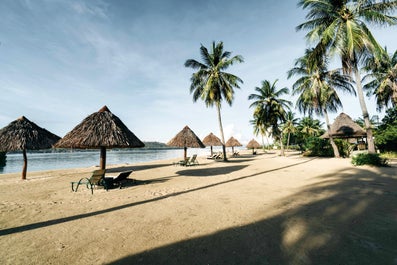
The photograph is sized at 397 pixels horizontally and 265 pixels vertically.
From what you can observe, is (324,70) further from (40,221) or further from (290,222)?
(40,221)

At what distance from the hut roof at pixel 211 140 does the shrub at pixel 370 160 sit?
16.5m

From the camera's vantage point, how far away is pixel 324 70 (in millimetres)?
18938

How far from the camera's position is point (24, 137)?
37.6 ft

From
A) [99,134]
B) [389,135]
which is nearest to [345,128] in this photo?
[389,135]

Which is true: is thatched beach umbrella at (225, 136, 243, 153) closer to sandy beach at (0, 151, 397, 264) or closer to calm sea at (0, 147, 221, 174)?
calm sea at (0, 147, 221, 174)

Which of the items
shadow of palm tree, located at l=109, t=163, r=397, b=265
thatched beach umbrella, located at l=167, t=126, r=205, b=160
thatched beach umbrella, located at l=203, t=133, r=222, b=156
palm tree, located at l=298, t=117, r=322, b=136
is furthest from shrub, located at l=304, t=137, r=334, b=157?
palm tree, located at l=298, t=117, r=322, b=136

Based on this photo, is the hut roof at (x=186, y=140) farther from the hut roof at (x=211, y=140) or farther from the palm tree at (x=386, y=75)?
the palm tree at (x=386, y=75)

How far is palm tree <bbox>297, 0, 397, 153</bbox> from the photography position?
10.8 meters

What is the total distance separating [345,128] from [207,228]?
2472cm

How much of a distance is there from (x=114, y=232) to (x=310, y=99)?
22.7 m

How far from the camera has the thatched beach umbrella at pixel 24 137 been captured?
1102cm

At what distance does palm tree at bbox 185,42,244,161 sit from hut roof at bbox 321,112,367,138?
13.5m

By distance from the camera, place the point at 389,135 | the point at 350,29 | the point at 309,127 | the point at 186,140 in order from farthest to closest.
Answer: the point at 309,127, the point at 186,140, the point at 389,135, the point at 350,29

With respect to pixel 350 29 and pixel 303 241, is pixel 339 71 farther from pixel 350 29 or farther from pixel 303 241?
pixel 303 241
